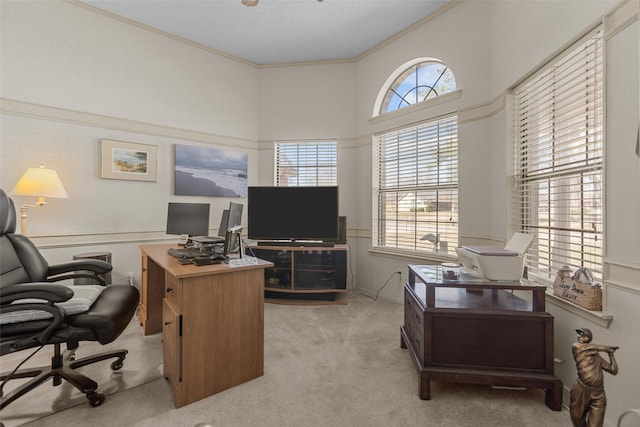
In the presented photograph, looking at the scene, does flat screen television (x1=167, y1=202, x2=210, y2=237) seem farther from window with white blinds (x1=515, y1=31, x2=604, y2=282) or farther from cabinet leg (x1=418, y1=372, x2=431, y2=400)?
window with white blinds (x1=515, y1=31, x2=604, y2=282)

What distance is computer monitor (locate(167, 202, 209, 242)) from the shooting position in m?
3.20

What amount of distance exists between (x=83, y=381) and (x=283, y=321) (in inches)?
66.2

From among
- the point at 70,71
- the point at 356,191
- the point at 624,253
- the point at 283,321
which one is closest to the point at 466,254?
the point at 624,253

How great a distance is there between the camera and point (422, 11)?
328 centimetres

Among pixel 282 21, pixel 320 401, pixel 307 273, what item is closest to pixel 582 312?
pixel 320 401

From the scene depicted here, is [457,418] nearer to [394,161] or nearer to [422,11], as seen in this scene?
[394,161]

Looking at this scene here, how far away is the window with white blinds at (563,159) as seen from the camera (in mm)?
1703

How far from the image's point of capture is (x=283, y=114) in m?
4.43

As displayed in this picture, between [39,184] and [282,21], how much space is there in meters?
2.94

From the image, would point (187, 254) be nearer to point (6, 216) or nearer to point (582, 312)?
point (6, 216)

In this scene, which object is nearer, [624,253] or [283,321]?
[624,253]

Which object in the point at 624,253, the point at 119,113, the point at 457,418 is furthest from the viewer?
the point at 119,113

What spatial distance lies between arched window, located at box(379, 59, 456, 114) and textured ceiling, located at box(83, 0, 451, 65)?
1.67ft

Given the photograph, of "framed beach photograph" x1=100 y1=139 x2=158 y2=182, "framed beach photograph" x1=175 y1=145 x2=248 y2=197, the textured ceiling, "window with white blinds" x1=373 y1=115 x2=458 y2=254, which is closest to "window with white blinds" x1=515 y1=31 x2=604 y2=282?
"window with white blinds" x1=373 y1=115 x2=458 y2=254
